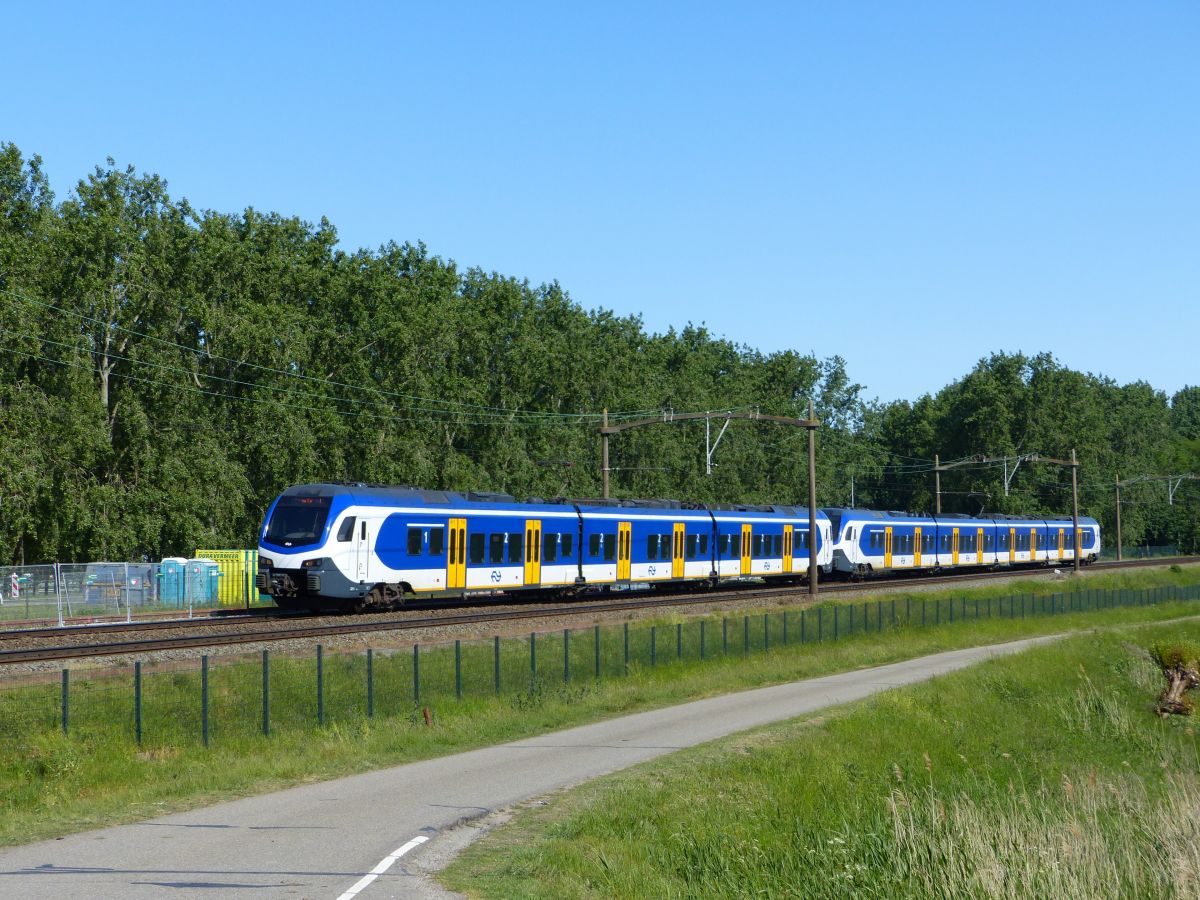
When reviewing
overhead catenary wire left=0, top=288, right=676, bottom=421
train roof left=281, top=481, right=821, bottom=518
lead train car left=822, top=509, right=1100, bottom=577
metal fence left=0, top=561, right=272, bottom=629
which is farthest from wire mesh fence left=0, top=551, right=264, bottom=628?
lead train car left=822, top=509, right=1100, bottom=577

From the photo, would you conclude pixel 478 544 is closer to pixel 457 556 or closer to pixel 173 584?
pixel 457 556

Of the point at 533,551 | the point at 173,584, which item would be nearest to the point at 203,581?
the point at 173,584

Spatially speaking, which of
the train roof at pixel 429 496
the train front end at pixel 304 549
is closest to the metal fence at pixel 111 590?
the train front end at pixel 304 549

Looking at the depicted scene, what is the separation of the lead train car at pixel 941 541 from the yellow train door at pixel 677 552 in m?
14.2

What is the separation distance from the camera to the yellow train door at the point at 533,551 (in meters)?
A: 45.2

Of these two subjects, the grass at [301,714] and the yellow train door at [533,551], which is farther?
the yellow train door at [533,551]

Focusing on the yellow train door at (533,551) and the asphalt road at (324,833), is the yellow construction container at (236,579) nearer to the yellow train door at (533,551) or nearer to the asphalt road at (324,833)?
the yellow train door at (533,551)

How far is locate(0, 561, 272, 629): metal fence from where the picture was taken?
41594mm

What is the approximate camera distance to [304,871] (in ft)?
41.9

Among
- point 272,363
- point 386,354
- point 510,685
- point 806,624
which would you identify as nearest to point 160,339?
point 272,363

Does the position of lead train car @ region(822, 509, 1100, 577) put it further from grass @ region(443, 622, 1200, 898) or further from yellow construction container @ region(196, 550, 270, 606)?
grass @ region(443, 622, 1200, 898)

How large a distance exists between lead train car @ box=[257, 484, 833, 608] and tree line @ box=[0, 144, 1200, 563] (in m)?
3.92

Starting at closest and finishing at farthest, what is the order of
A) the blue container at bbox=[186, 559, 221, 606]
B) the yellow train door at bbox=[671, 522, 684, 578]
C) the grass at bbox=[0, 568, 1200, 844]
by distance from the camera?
1. the grass at bbox=[0, 568, 1200, 844]
2. the blue container at bbox=[186, 559, 221, 606]
3. the yellow train door at bbox=[671, 522, 684, 578]

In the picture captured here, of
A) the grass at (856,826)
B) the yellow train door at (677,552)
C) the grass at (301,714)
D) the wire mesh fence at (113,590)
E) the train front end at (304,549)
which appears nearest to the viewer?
the grass at (856,826)
